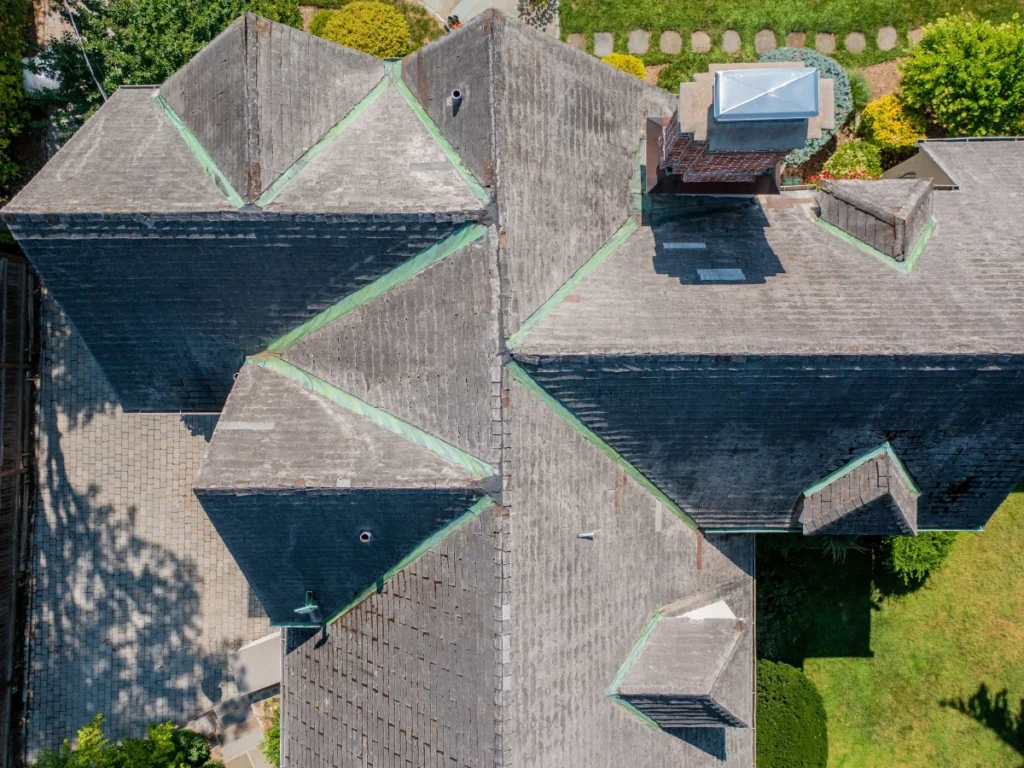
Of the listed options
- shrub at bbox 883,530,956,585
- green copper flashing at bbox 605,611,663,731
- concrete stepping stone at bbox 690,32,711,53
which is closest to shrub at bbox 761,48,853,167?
concrete stepping stone at bbox 690,32,711,53

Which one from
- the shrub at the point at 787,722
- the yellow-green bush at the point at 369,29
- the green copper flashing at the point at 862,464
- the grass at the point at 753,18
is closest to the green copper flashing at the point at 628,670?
the green copper flashing at the point at 862,464

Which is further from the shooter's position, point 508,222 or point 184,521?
point 184,521

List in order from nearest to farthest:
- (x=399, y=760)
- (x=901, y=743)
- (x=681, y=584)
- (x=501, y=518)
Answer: (x=501, y=518)
(x=399, y=760)
(x=681, y=584)
(x=901, y=743)

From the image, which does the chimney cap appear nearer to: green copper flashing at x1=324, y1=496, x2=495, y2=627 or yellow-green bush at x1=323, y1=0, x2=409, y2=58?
green copper flashing at x1=324, y1=496, x2=495, y2=627

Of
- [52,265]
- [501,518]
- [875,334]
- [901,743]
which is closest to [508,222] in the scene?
[501,518]

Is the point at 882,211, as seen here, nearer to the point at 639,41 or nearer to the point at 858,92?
the point at 858,92

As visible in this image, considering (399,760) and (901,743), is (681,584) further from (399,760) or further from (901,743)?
(901,743)

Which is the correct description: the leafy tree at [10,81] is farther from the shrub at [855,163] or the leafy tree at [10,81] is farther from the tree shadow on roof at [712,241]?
the shrub at [855,163]
